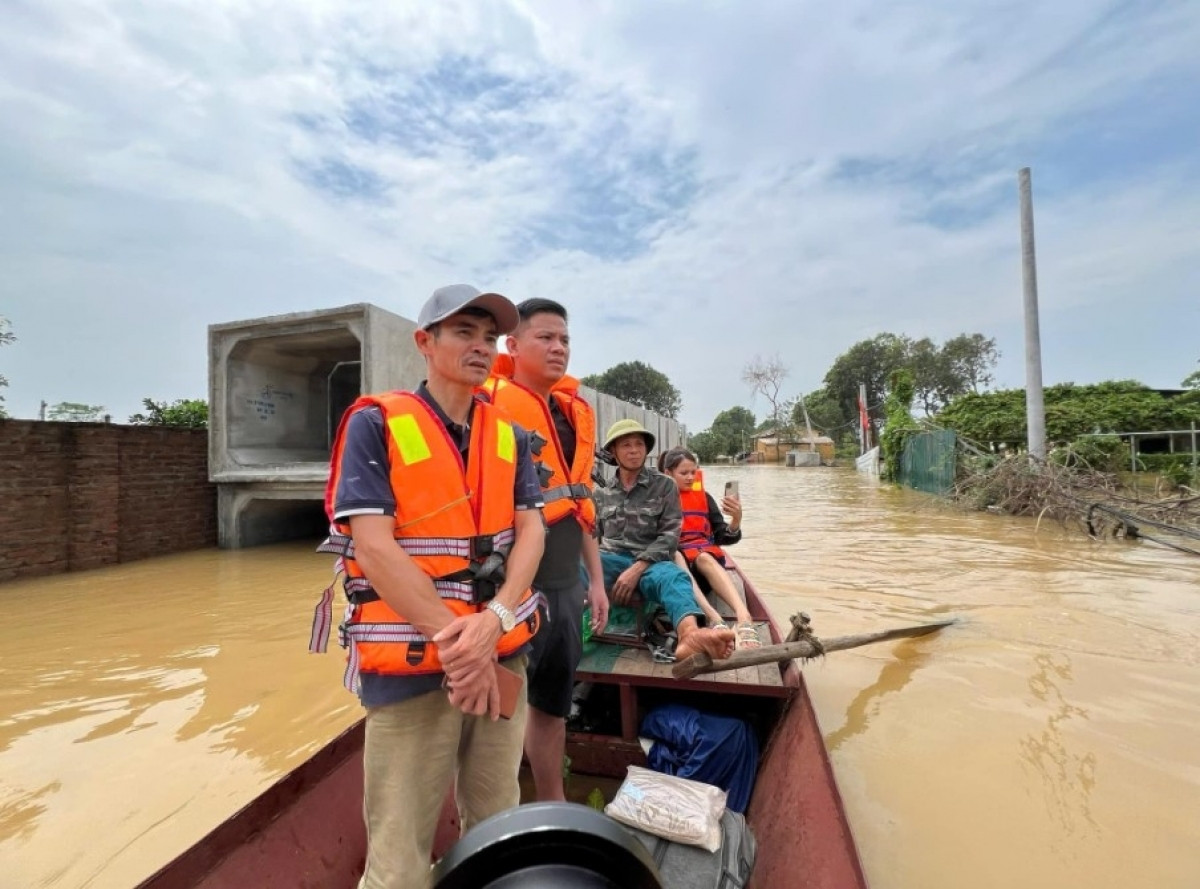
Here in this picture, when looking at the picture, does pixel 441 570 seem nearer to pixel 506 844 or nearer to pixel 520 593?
pixel 520 593

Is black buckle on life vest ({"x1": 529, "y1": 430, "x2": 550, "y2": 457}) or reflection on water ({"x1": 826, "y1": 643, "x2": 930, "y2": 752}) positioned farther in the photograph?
reflection on water ({"x1": 826, "y1": 643, "x2": 930, "y2": 752})

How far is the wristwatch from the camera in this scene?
1406 millimetres

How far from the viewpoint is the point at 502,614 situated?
1415mm

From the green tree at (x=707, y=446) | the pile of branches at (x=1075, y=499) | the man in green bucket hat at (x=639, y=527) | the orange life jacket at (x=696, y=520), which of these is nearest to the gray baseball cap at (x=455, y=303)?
the man in green bucket hat at (x=639, y=527)

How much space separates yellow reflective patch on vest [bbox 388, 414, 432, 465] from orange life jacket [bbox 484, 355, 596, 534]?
673 mm

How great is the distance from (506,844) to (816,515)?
13.9m

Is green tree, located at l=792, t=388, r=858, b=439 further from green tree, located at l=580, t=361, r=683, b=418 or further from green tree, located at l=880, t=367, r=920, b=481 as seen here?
green tree, located at l=880, t=367, r=920, b=481

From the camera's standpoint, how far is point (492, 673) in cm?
137

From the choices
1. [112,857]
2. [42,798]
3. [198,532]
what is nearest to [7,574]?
[198,532]

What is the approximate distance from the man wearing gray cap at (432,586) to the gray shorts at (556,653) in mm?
467

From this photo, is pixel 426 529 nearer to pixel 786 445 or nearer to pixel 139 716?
pixel 139 716

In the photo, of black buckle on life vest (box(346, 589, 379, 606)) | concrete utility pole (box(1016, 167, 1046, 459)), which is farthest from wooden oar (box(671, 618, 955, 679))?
concrete utility pole (box(1016, 167, 1046, 459))

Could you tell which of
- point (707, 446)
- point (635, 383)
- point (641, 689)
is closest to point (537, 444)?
point (641, 689)

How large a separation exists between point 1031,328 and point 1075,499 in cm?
516
